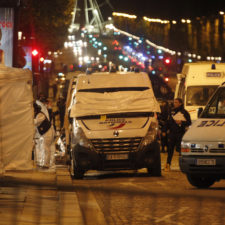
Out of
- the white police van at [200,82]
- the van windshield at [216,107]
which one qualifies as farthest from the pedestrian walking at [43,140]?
the white police van at [200,82]

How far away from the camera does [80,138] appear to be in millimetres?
16844

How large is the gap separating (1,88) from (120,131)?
5173 millimetres

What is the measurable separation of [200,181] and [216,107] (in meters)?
1.42

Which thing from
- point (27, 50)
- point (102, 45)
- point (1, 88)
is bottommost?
point (102, 45)

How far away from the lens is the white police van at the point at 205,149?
43.8 feet

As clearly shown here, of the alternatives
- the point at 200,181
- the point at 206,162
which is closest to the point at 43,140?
the point at 200,181

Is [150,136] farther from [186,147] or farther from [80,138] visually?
[186,147]

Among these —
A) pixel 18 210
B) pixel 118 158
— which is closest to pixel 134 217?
pixel 18 210

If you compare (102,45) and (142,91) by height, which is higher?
(142,91)

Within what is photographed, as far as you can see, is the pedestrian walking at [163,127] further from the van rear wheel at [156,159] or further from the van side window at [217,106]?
the van side window at [217,106]

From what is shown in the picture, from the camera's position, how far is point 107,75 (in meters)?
18.2

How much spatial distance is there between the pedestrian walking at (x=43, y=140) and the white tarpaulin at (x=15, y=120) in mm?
6013

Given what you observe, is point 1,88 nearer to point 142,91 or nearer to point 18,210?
point 18,210

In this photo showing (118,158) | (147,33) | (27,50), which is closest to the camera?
(118,158)
